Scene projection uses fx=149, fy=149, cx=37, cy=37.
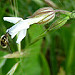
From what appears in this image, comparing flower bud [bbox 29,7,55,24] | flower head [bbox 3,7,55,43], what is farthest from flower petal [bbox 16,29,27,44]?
flower bud [bbox 29,7,55,24]

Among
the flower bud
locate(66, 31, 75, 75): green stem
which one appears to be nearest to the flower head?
the flower bud

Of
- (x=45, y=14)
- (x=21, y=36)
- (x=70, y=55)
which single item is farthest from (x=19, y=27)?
(x=70, y=55)

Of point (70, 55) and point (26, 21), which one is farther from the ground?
point (26, 21)

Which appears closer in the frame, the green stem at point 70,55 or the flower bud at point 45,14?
the flower bud at point 45,14

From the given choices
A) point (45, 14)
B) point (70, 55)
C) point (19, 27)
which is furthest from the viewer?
point (70, 55)

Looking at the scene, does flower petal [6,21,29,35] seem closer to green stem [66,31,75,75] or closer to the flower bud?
the flower bud

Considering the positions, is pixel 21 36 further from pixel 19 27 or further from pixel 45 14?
pixel 45 14

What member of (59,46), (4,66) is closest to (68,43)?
(59,46)

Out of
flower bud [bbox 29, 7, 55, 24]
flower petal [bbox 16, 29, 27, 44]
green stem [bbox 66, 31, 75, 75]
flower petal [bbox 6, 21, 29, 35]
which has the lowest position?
green stem [bbox 66, 31, 75, 75]

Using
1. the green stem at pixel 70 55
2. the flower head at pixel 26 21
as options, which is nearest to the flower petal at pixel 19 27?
the flower head at pixel 26 21

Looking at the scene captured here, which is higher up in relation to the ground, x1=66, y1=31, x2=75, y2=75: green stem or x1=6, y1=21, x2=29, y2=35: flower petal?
x1=6, y1=21, x2=29, y2=35: flower petal

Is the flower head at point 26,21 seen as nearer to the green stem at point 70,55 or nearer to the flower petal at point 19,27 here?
the flower petal at point 19,27

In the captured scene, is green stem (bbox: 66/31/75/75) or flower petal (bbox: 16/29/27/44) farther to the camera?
green stem (bbox: 66/31/75/75)
